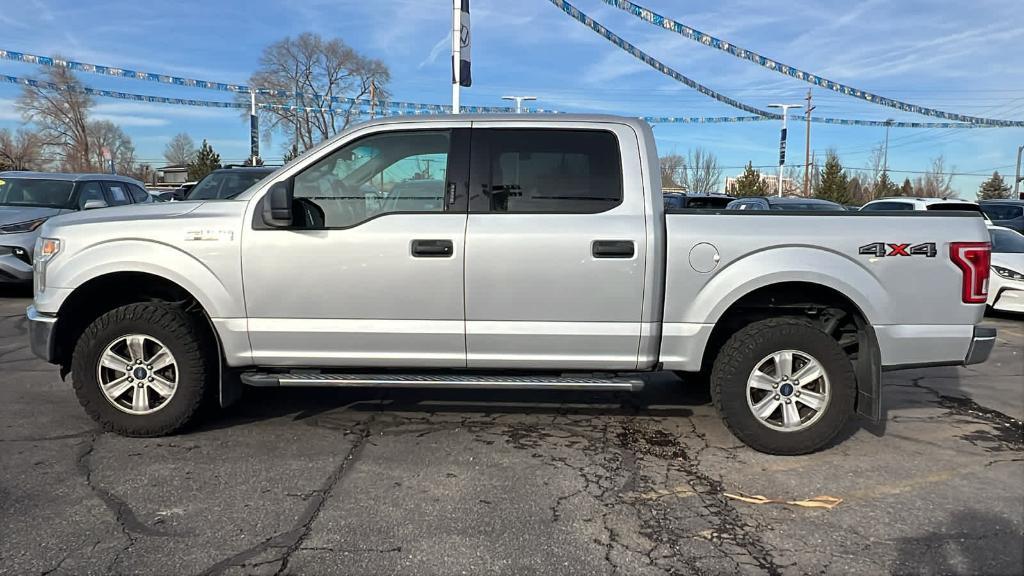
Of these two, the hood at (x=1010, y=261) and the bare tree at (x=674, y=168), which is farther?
the bare tree at (x=674, y=168)

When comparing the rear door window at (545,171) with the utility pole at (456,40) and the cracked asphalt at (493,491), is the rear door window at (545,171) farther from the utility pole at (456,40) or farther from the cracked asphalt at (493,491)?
the utility pole at (456,40)

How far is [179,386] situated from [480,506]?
216 centimetres

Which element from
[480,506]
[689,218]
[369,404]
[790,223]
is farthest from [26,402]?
[790,223]

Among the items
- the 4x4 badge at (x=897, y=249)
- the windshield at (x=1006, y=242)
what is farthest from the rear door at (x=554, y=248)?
Result: the windshield at (x=1006, y=242)

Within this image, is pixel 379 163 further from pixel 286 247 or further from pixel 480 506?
pixel 480 506

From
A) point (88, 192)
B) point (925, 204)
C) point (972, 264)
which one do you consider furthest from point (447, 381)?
point (925, 204)

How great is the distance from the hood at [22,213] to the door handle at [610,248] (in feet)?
30.2

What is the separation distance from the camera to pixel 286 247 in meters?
4.02

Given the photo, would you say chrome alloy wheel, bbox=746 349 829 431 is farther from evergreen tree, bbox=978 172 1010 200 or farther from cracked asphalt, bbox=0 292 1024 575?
evergreen tree, bbox=978 172 1010 200

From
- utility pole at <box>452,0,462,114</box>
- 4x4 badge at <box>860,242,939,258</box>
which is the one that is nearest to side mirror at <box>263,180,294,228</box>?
4x4 badge at <box>860,242,939,258</box>

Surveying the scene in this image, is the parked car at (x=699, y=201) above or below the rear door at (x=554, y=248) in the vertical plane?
above

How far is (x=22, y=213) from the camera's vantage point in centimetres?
949

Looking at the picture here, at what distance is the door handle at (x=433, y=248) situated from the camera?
3.95 meters

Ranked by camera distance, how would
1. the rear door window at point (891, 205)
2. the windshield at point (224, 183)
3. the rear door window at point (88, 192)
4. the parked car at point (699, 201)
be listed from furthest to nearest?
the parked car at point (699, 201) → the rear door window at point (891, 205) → the rear door window at point (88, 192) → the windshield at point (224, 183)
